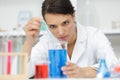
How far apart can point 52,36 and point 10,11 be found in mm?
886

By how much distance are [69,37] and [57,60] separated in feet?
1.38

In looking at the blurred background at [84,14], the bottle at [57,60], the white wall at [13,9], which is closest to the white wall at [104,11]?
the blurred background at [84,14]

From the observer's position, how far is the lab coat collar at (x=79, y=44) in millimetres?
1424

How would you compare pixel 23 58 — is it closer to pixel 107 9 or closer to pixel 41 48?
pixel 41 48

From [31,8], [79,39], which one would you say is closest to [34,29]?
[79,39]

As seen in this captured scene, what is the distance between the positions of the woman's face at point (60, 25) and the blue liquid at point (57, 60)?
34cm

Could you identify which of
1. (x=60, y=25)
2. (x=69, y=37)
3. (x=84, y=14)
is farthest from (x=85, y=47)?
(x=84, y=14)

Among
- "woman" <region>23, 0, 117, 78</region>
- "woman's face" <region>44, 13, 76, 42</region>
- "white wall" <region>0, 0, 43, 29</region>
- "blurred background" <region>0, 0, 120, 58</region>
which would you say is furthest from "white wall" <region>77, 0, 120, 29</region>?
"woman's face" <region>44, 13, 76, 42</region>

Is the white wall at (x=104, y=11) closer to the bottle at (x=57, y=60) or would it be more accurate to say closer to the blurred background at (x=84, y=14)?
the blurred background at (x=84, y=14)

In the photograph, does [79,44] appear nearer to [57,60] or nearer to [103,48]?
[103,48]

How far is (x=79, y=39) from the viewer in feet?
4.80

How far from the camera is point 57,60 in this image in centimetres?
97

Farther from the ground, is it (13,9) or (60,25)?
(13,9)

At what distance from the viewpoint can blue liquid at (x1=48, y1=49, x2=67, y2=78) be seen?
3.13ft
